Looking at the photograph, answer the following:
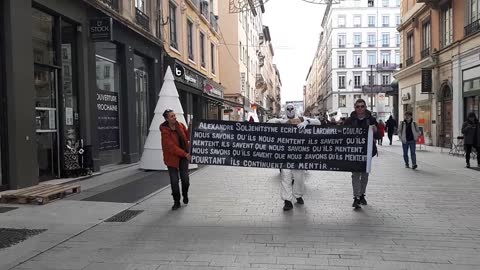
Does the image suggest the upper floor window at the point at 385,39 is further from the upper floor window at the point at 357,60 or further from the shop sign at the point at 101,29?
the shop sign at the point at 101,29

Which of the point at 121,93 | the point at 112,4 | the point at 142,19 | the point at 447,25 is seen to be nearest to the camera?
the point at 112,4

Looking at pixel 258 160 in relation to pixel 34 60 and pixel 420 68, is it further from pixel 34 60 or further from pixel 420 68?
pixel 420 68

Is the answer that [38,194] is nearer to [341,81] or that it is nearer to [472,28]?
[472,28]

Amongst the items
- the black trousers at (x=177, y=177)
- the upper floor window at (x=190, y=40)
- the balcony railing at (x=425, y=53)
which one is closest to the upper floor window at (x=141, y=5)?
the upper floor window at (x=190, y=40)

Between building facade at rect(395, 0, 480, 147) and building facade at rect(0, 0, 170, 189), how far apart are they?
42.0ft

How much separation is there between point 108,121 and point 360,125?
871 centimetres

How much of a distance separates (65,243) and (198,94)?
65.8ft

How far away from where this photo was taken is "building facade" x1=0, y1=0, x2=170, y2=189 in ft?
31.6

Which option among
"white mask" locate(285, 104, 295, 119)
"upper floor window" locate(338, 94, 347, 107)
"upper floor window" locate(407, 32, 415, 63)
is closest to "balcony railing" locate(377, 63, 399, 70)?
"upper floor window" locate(338, 94, 347, 107)

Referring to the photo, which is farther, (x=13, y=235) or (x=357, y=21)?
(x=357, y=21)

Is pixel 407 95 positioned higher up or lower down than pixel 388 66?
lower down

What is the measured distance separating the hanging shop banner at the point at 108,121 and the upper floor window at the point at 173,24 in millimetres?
7172

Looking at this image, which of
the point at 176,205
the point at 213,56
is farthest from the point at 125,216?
the point at 213,56

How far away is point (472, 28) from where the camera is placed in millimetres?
20625
